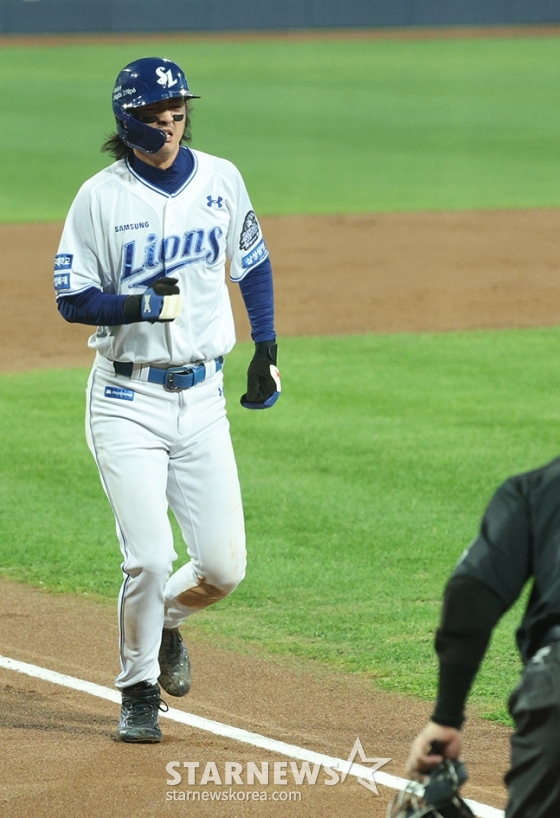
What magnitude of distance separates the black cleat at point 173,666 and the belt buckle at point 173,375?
0.92 m

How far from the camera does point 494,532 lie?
2469 millimetres

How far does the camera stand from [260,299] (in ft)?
16.6

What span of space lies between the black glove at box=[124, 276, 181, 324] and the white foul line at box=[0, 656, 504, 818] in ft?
4.65

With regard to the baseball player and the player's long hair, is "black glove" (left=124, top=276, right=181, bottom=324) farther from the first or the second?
the player's long hair

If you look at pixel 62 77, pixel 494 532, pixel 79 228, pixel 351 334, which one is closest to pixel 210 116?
pixel 62 77

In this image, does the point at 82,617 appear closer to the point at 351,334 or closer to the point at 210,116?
the point at 351,334

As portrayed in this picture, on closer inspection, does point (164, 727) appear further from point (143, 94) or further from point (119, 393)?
point (143, 94)

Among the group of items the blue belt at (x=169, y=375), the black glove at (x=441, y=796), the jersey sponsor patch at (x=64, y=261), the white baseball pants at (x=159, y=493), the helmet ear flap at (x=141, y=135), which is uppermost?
the helmet ear flap at (x=141, y=135)

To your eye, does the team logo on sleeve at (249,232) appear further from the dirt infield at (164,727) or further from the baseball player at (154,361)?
the dirt infield at (164,727)

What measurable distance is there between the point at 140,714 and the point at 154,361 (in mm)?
1184

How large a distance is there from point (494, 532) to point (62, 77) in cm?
3441

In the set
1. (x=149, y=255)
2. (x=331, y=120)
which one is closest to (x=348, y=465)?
(x=149, y=255)

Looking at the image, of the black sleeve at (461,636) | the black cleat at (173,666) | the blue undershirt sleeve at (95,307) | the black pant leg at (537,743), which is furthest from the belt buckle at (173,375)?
the black pant leg at (537,743)

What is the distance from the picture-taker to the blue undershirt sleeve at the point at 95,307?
175 inches
